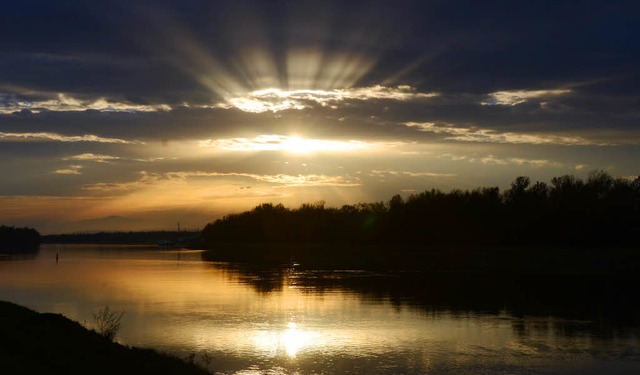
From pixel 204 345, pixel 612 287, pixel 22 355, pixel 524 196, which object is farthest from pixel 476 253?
pixel 22 355

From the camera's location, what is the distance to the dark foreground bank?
18.7 m

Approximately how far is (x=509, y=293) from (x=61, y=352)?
4306cm

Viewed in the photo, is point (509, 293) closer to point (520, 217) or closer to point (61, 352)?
point (61, 352)

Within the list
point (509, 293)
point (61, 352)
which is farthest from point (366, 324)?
point (509, 293)

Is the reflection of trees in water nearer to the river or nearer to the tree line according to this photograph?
the river

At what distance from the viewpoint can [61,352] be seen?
2031 cm

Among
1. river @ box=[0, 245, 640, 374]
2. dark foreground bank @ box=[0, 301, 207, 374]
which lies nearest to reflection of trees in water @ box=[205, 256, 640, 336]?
river @ box=[0, 245, 640, 374]

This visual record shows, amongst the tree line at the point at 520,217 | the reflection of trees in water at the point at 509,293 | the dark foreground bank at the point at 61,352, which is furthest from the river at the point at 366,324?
the tree line at the point at 520,217

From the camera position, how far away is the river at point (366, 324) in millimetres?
26984

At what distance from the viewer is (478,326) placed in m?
36.9

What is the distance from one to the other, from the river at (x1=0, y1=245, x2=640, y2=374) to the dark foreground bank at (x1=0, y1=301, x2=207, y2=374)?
11.0ft

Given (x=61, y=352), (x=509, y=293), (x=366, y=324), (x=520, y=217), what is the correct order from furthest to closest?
1. (x=520, y=217)
2. (x=509, y=293)
3. (x=366, y=324)
4. (x=61, y=352)

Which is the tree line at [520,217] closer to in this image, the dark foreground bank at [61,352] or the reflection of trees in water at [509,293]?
the reflection of trees in water at [509,293]

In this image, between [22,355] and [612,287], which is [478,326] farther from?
[612,287]
